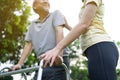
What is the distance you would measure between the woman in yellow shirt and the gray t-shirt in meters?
0.82

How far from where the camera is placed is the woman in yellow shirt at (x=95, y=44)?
6.80 ft

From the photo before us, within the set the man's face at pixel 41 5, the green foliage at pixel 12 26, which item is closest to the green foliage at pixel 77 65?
the green foliage at pixel 12 26

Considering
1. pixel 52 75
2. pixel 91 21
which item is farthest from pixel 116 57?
pixel 52 75

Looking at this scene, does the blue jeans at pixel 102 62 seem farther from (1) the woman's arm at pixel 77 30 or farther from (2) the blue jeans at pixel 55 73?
(2) the blue jeans at pixel 55 73

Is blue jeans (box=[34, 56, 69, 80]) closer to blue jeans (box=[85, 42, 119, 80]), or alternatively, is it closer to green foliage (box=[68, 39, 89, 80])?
blue jeans (box=[85, 42, 119, 80])

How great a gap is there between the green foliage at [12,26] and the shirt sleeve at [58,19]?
10958 mm

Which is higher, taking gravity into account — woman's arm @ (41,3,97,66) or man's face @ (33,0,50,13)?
man's face @ (33,0,50,13)

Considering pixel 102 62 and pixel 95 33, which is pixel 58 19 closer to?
pixel 95 33

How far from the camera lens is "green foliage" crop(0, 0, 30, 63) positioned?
14266 mm

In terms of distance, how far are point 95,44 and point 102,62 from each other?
0.36 ft

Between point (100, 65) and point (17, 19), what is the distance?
12624 mm

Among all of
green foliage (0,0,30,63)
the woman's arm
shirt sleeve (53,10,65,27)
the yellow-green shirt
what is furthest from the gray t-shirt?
green foliage (0,0,30,63)

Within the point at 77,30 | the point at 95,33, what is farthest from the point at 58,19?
the point at 77,30

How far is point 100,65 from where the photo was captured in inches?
82.3
